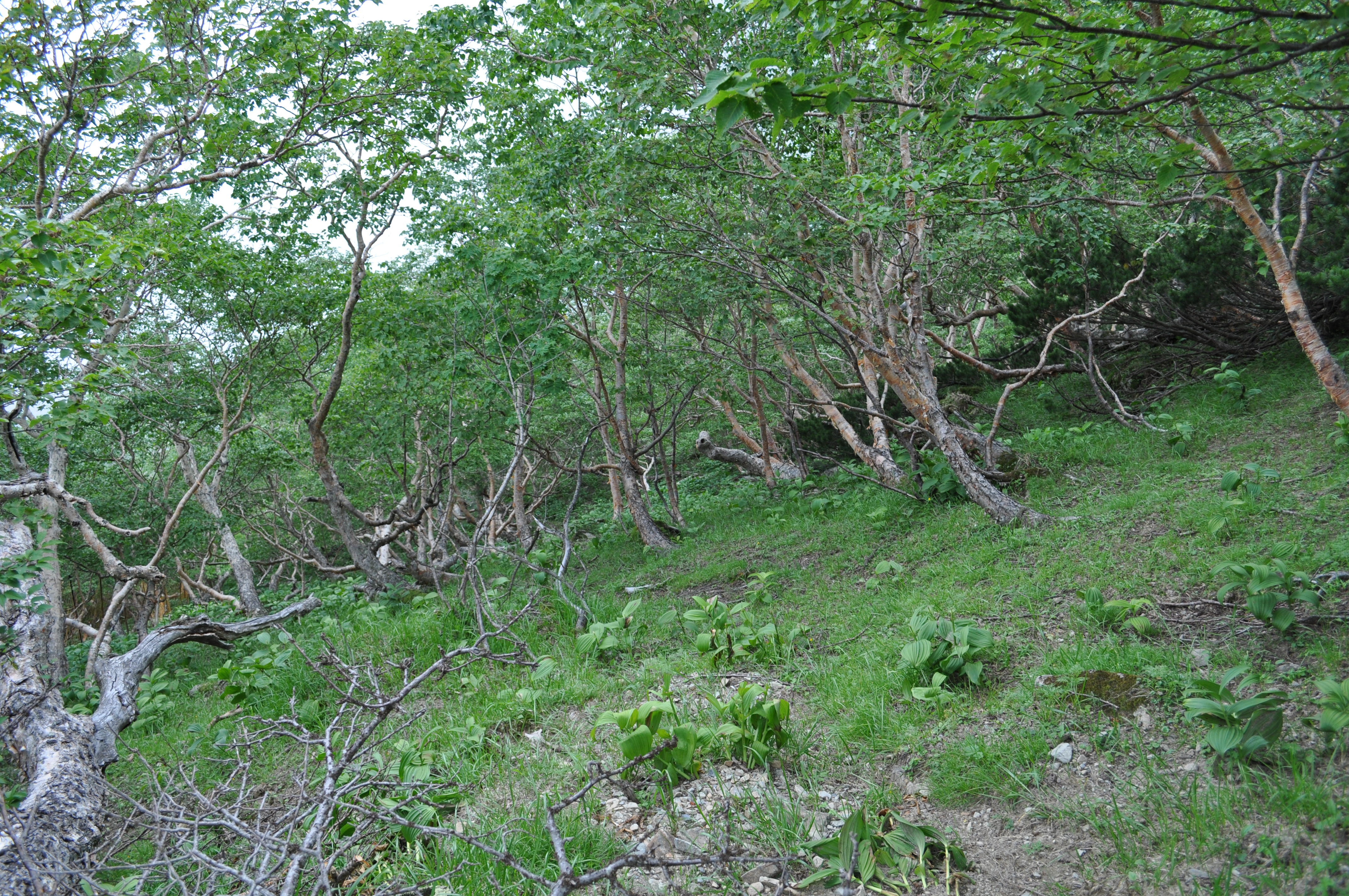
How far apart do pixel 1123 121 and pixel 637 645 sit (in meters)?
4.58

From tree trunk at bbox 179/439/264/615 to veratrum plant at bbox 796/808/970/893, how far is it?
12.5 meters

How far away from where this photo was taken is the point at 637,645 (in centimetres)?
574

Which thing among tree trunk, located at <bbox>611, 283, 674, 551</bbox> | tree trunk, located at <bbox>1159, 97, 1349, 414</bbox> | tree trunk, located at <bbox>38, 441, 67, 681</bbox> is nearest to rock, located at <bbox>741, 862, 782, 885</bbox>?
tree trunk, located at <bbox>1159, 97, 1349, 414</bbox>

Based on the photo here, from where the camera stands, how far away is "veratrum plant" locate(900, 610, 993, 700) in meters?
3.76

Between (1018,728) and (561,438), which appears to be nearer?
(1018,728)

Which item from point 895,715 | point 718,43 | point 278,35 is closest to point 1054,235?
point 718,43

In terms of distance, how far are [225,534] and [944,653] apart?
1477 centimetres

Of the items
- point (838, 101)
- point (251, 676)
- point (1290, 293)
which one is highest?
point (838, 101)

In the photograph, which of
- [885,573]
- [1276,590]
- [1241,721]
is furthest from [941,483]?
[1241,721]

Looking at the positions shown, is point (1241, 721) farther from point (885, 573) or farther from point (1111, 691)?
point (885, 573)

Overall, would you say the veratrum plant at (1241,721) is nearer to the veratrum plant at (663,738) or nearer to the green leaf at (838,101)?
the veratrum plant at (663,738)

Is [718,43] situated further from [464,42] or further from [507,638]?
[507,638]

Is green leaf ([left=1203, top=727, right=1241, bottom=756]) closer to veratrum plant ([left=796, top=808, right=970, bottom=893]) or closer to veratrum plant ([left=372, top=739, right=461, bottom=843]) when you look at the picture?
veratrum plant ([left=796, top=808, right=970, bottom=893])

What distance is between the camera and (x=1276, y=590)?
345 cm
